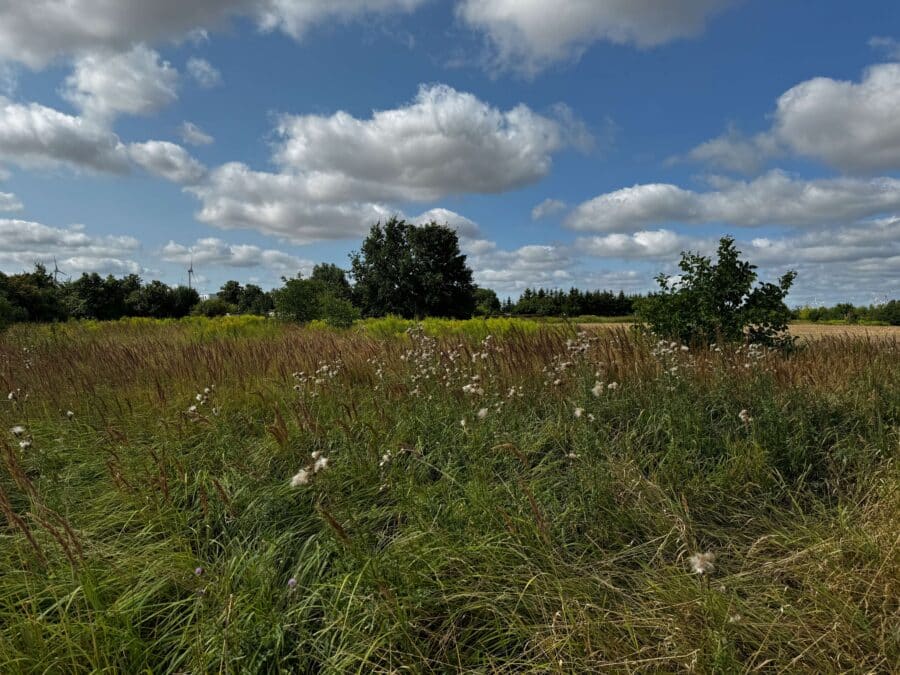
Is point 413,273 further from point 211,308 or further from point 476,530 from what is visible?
point 476,530

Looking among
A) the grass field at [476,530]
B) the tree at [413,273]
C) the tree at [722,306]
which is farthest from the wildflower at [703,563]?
the tree at [413,273]

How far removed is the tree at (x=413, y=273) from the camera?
3918cm

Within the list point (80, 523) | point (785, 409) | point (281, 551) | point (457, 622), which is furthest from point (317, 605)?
point (785, 409)

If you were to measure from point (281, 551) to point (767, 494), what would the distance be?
9.27ft

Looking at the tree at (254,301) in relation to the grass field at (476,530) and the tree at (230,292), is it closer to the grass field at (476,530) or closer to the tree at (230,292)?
the tree at (230,292)

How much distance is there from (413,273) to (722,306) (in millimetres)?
33161

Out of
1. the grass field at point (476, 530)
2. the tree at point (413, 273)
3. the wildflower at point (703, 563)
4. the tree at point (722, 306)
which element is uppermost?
the tree at point (413, 273)

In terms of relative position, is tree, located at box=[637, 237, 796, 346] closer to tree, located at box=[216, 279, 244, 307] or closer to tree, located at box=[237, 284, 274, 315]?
tree, located at box=[237, 284, 274, 315]

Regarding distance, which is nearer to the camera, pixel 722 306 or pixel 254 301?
pixel 722 306

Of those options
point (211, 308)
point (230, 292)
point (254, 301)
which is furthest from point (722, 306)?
point (230, 292)

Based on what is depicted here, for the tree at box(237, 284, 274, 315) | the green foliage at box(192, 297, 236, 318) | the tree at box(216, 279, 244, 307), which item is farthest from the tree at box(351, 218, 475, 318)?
the tree at box(216, 279, 244, 307)

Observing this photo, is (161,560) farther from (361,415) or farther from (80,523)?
(361,415)

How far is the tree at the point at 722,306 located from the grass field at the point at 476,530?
2041mm

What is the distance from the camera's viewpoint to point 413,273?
1539 inches
